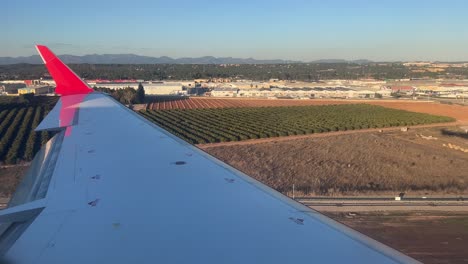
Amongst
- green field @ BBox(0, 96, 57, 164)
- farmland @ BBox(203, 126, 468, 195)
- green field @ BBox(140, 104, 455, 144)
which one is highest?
green field @ BBox(0, 96, 57, 164)

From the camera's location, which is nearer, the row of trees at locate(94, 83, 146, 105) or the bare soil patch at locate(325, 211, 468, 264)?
the bare soil patch at locate(325, 211, 468, 264)

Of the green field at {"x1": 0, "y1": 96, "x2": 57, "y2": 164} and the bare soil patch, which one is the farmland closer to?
the bare soil patch

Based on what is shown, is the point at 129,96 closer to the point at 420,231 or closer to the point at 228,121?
the point at 228,121

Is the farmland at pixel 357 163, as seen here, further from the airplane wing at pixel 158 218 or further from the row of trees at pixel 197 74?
the row of trees at pixel 197 74

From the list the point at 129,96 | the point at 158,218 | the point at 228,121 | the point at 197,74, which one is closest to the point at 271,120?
the point at 228,121

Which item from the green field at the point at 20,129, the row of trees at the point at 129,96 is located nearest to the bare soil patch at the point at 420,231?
the green field at the point at 20,129

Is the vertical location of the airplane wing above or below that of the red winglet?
below

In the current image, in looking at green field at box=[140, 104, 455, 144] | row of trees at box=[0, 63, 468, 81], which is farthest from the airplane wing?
row of trees at box=[0, 63, 468, 81]

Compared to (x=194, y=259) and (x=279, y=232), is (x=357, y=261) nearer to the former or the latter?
(x=279, y=232)
